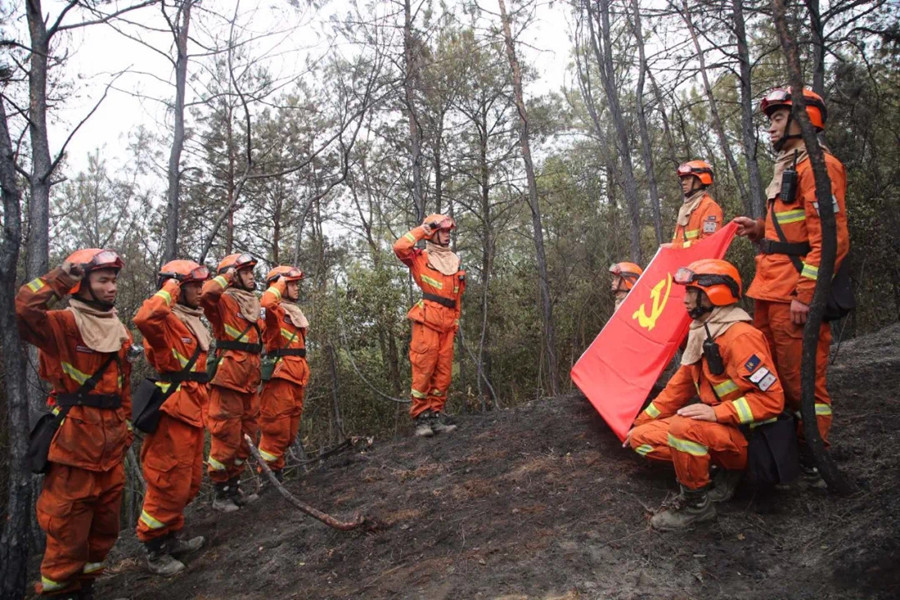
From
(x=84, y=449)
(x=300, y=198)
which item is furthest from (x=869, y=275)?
(x=300, y=198)

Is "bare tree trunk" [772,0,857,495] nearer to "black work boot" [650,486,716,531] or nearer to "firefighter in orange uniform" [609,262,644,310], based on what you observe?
"black work boot" [650,486,716,531]

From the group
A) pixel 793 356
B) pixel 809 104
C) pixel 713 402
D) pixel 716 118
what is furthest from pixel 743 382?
pixel 716 118

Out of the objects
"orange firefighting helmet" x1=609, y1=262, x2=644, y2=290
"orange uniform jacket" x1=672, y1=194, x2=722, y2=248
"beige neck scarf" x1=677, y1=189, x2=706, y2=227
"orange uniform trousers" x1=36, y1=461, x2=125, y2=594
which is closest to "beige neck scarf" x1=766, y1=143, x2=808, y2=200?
"orange uniform jacket" x1=672, y1=194, x2=722, y2=248

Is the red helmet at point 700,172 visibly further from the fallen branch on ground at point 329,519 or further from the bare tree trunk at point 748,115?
the fallen branch on ground at point 329,519

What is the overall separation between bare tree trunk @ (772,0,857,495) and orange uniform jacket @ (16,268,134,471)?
460 cm

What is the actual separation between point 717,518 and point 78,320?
174 inches

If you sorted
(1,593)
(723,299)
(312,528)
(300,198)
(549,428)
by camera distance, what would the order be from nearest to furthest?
(1,593)
(723,299)
(312,528)
(549,428)
(300,198)

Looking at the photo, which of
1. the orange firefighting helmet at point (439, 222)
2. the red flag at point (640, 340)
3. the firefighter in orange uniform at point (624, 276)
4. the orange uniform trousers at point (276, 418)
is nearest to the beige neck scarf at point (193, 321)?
the orange uniform trousers at point (276, 418)

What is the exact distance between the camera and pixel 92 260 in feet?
12.8

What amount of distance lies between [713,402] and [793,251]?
118 centimetres

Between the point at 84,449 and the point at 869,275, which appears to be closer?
the point at 84,449

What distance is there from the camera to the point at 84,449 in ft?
12.6

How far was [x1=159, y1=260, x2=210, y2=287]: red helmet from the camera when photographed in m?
4.76

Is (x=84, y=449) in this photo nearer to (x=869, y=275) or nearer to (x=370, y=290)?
(x=370, y=290)
